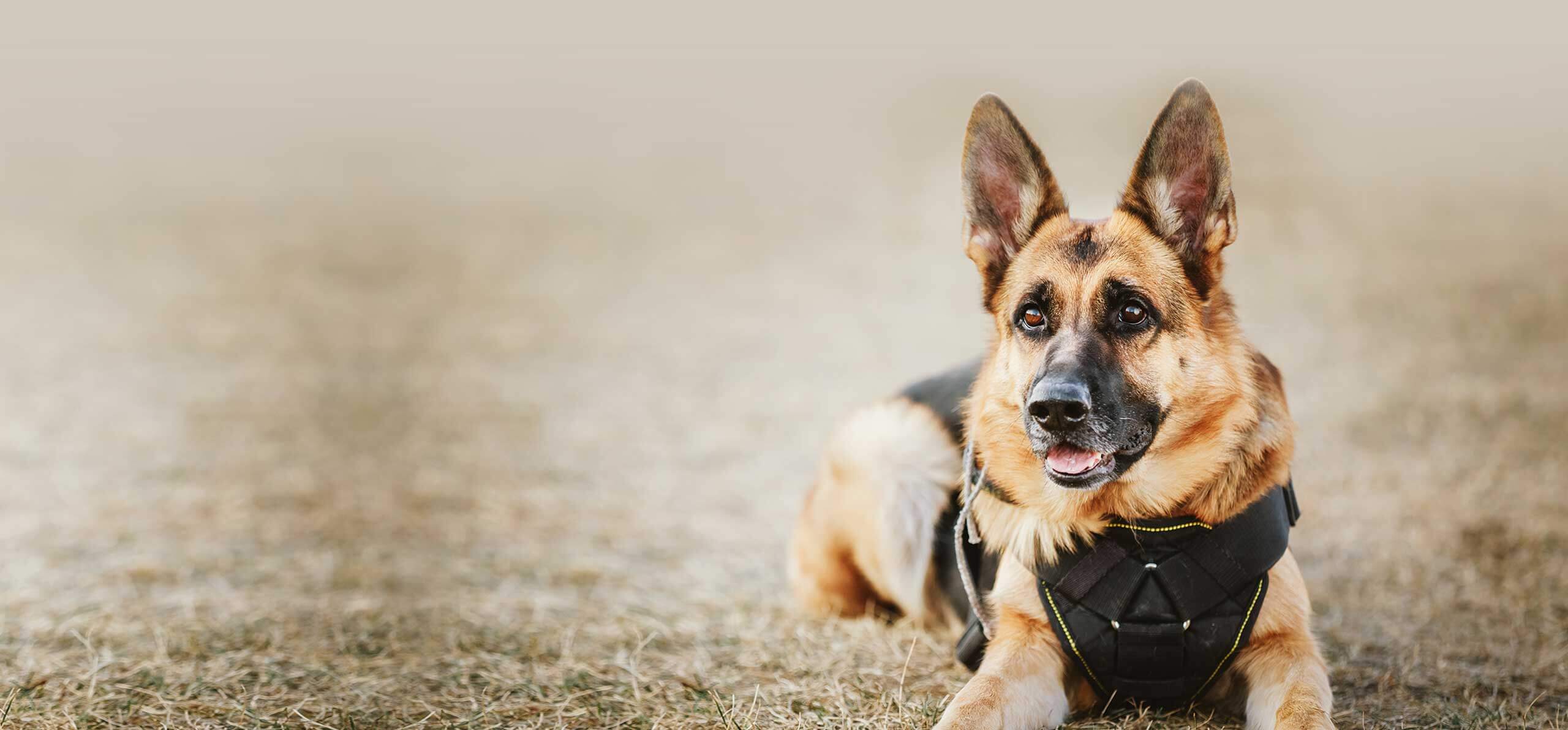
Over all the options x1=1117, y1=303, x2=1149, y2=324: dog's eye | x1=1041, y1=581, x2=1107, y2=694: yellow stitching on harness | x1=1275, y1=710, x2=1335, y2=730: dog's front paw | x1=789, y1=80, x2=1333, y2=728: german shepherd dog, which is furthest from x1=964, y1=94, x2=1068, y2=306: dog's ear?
x1=1275, y1=710, x2=1335, y2=730: dog's front paw

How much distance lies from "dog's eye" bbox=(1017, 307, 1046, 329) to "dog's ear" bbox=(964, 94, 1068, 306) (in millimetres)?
294

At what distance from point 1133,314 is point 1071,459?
52 centimetres

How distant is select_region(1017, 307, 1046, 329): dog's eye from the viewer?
358cm

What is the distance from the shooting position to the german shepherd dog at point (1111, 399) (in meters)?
3.29

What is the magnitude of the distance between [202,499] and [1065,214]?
591cm

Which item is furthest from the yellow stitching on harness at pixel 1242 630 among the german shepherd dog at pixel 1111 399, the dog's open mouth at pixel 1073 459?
the dog's open mouth at pixel 1073 459

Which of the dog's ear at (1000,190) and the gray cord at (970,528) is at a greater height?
the dog's ear at (1000,190)

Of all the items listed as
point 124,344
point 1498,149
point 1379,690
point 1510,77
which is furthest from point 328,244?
point 1510,77

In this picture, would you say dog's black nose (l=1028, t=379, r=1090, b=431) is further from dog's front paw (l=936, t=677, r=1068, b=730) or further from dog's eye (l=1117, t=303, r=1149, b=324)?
dog's front paw (l=936, t=677, r=1068, b=730)

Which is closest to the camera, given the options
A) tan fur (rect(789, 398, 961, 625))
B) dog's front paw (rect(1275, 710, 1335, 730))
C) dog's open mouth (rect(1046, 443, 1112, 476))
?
dog's front paw (rect(1275, 710, 1335, 730))

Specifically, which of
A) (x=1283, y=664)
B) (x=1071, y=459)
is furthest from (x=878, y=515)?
(x=1283, y=664)

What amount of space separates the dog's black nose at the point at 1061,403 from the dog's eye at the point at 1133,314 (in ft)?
1.29

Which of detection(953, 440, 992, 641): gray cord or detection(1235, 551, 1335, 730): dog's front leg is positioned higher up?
detection(953, 440, 992, 641): gray cord

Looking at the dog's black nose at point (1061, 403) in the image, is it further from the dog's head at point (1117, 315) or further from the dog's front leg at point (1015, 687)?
the dog's front leg at point (1015, 687)
